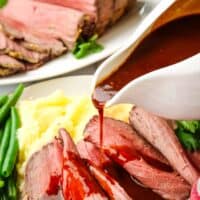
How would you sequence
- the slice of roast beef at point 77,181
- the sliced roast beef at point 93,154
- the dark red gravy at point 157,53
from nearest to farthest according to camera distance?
1. the dark red gravy at point 157,53
2. the slice of roast beef at point 77,181
3. the sliced roast beef at point 93,154

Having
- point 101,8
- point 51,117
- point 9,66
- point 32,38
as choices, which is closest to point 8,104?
point 51,117

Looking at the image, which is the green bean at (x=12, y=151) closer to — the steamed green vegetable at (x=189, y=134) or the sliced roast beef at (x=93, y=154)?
the sliced roast beef at (x=93, y=154)

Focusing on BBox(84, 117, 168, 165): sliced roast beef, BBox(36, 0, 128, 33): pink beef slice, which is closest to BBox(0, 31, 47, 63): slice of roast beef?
BBox(36, 0, 128, 33): pink beef slice

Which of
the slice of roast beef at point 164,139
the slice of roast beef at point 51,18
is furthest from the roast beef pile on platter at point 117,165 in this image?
the slice of roast beef at point 51,18

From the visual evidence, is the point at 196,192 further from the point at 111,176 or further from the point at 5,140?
the point at 5,140

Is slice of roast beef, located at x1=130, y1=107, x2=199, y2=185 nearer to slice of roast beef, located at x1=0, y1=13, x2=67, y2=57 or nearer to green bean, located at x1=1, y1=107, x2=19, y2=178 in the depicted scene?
green bean, located at x1=1, y1=107, x2=19, y2=178

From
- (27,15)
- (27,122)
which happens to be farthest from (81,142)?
(27,15)
